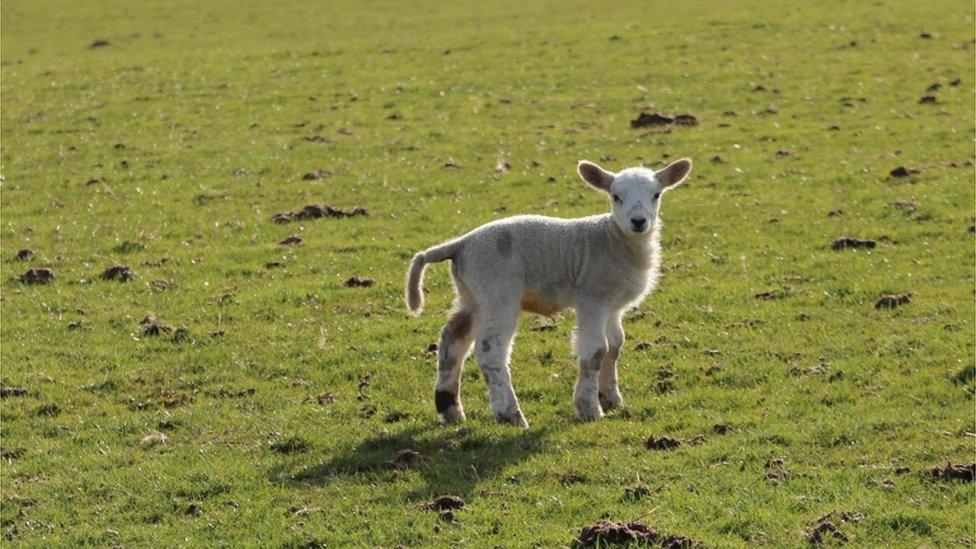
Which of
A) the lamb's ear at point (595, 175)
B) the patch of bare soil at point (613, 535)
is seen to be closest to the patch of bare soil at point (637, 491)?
the patch of bare soil at point (613, 535)

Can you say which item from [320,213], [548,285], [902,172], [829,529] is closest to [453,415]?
[548,285]

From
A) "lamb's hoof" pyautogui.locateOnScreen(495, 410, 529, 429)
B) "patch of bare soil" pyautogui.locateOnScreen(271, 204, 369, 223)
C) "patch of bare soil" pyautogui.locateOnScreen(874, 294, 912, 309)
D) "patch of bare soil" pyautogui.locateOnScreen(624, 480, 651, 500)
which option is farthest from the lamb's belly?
"patch of bare soil" pyautogui.locateOnScreen(271, 204, 369, 223)

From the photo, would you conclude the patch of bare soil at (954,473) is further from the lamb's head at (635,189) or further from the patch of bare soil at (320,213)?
the patch of bare soil at (320,213)

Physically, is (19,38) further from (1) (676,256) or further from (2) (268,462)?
(2) (268,462)

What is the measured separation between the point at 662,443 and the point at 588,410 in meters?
1.02

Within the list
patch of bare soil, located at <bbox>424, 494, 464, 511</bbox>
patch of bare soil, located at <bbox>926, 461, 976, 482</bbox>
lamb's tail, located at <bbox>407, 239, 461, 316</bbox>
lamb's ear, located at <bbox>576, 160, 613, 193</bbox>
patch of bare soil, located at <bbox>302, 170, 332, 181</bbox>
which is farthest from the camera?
patch of bare soil, located at <bbox>302, 170, 332, 181</bbox>

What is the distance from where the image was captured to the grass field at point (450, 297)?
35.6ft

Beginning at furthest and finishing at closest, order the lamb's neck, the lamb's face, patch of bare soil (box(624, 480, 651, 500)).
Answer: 1. the lamb's neck
2. the lamb's face
3. patch of bare soil (box(624, 480, 651, 500))

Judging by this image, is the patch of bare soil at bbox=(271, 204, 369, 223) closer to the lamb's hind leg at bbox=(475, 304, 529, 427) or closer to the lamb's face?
the lamb's face

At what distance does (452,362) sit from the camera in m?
12.8

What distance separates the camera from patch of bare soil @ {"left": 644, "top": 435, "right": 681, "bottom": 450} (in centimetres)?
1173

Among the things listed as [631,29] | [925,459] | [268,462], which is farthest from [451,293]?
[631,29]

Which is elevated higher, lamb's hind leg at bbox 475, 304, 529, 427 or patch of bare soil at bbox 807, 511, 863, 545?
lamb's hind leg at bbox 475, 304, 529, 427

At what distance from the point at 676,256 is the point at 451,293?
3.46 m
